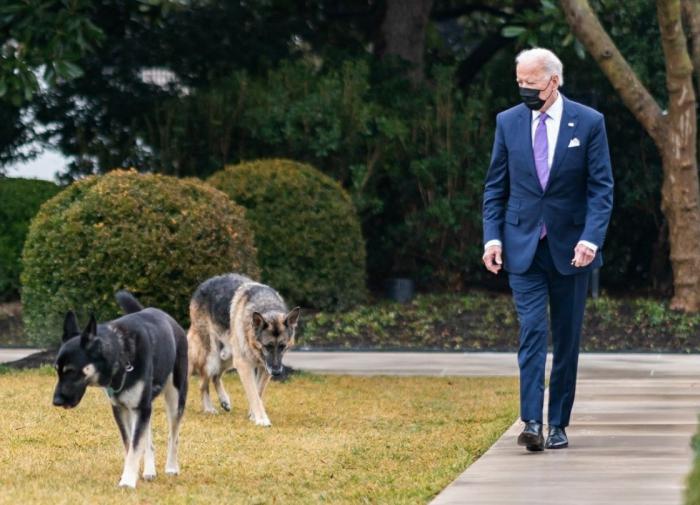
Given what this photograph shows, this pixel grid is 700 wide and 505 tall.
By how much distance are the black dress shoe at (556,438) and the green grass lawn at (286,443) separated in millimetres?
483

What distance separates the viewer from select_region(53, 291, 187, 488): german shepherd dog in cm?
820

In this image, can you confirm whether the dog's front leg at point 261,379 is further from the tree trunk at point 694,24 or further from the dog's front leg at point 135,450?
the tree trunk at point 694,24

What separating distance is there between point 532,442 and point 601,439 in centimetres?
77

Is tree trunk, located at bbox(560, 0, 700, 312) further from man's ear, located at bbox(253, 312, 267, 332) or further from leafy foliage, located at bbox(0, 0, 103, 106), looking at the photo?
man's ear, located at bbox(253, 312, 267, 332)

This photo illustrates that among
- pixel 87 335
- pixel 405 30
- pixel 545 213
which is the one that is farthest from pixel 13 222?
pixel 87 335

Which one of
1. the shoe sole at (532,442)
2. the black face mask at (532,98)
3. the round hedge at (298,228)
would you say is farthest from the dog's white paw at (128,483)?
the round hedge at (298,228)

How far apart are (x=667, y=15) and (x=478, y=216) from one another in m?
4.72

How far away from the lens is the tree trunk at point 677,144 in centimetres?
1873

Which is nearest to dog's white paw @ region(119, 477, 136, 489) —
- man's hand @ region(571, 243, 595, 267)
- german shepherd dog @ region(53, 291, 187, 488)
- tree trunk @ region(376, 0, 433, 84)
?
german shepherd dog @ region(53, 291, 187, 488)

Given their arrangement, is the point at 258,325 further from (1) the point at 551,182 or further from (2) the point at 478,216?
(2) the point at 478,216

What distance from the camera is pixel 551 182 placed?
9734mm

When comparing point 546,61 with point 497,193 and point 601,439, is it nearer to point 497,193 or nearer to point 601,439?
point 497,193

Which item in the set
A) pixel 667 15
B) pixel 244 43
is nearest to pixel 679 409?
pixel 667 15

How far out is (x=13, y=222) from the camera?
66.6 ft
